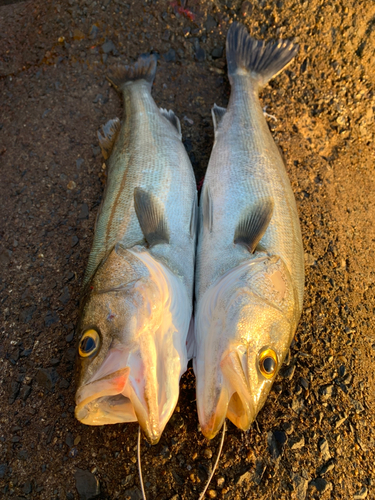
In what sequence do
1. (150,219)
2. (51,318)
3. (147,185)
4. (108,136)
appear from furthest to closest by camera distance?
1. (108,136)
2. (51,318)
3. (147,185)
4. (150,219)

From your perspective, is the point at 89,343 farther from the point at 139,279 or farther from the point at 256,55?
the point at 256,55

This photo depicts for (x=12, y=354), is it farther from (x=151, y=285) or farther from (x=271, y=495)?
(x=271, y=495)

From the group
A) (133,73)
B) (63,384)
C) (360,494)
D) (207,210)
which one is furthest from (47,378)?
(133,73)

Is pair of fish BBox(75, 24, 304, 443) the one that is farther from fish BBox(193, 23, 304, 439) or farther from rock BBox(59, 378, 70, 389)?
rock BBox(59, 378, 70, 389)

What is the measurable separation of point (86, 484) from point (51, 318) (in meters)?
1.38

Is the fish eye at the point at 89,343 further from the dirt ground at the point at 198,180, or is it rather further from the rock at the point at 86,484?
the rock at the point at 86,484

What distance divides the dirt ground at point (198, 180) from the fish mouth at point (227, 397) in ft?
2.00

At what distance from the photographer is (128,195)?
2.92m

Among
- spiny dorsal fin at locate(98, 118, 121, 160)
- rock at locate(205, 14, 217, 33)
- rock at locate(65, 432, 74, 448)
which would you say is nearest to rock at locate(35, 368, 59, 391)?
rock at locate(65, 432, 74, 448)

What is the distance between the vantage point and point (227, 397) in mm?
2018

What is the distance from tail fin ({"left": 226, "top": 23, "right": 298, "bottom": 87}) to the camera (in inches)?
157

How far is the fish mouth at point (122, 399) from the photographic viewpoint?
75.4 inches

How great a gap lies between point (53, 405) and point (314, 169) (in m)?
3.62

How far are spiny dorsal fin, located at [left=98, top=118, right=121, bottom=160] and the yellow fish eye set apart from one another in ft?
8.32
